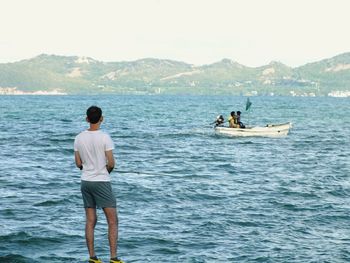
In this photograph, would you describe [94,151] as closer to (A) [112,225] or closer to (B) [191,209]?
(A) [112,225]

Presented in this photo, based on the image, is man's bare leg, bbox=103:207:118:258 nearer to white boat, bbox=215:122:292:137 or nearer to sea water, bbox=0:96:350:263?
sea water, bbox=0:96:350:263

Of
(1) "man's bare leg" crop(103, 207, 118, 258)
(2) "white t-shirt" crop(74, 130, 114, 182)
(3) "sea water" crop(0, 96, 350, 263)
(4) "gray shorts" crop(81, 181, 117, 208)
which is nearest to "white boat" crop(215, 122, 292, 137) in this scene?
(3) "sea water" crop(0, 96, 350, 263)

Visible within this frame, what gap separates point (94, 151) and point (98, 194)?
759 mm

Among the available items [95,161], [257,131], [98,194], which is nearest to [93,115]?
[95,161]

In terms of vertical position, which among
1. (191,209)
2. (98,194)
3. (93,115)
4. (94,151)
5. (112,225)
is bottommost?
(191,209)

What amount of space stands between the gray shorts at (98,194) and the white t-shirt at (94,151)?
95 millimetres

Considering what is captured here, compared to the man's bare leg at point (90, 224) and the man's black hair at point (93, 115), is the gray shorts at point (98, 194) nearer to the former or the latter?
the man's bare leg at point (90, 224)

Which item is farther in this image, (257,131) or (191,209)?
(257,131)

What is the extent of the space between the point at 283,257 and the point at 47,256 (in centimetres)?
567

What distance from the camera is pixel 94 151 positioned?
32.5ft

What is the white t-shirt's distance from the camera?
32.3 feet

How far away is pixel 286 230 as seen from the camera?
17141mm

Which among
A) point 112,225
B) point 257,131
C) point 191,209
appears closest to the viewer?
point 112,225

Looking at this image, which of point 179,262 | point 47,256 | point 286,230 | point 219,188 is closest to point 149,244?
point 179,262
